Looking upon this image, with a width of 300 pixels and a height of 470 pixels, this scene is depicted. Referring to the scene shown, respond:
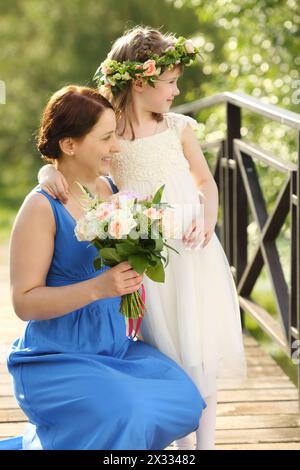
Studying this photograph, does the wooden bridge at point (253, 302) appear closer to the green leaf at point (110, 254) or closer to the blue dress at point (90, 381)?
the blue dress at point (90, 381)

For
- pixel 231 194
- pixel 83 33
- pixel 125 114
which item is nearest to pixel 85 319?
pixel 125 114

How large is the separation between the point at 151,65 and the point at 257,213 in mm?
1456

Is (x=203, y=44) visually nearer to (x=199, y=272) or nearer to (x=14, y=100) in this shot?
(x=199, y=272)

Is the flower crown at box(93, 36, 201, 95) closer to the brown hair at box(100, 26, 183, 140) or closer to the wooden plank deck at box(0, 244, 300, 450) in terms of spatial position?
the brown hair at box(100, 26, 183, 140)

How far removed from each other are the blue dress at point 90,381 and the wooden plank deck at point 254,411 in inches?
25.8

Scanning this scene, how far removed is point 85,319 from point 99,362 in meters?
0.14

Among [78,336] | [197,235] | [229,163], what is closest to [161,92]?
[197,235]

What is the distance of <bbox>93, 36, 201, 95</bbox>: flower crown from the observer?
2885 mm

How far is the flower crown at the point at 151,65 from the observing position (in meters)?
2.88

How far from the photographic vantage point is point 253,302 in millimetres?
4551

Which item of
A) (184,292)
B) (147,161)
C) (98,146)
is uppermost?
(98,146)

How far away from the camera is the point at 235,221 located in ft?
15.4

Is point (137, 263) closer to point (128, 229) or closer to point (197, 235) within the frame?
point (128, 229)

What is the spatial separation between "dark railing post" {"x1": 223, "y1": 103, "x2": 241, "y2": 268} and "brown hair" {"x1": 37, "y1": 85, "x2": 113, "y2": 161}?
2.03 m
